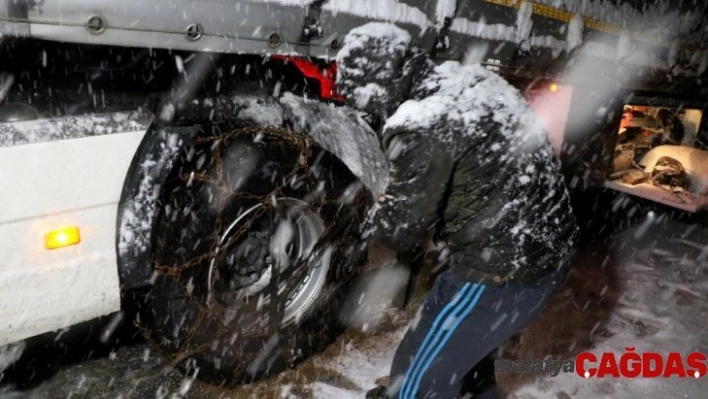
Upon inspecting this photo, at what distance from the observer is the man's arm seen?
73.0 inches

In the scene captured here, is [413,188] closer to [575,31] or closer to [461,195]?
[461,195]

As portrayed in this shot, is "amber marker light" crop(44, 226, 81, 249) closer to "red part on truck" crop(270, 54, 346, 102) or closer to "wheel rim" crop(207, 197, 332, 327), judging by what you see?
"wheel rim" crop(207, 197, 332, 327)

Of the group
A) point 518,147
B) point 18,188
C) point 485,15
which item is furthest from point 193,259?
point 485,15

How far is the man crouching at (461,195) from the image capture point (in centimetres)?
188

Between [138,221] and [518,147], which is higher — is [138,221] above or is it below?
below

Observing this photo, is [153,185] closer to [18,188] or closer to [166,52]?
[18,188]

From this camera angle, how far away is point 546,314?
386cm

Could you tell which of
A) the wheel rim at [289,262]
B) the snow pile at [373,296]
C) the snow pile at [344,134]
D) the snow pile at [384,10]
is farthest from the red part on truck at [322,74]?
the snow pile at [373,296]

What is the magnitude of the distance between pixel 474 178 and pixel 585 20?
10.8 ft

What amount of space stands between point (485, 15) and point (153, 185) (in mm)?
2465

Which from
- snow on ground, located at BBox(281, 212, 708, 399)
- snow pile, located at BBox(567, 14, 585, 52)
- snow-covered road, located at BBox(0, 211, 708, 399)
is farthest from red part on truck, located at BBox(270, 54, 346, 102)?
snow pile, located at BBox(567, 14, 585, 52)

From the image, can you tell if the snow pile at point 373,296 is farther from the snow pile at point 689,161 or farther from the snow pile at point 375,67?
the snow pile at point 689,161

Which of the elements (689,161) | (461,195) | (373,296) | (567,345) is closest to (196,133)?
(461,195)

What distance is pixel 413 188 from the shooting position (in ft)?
6.25
